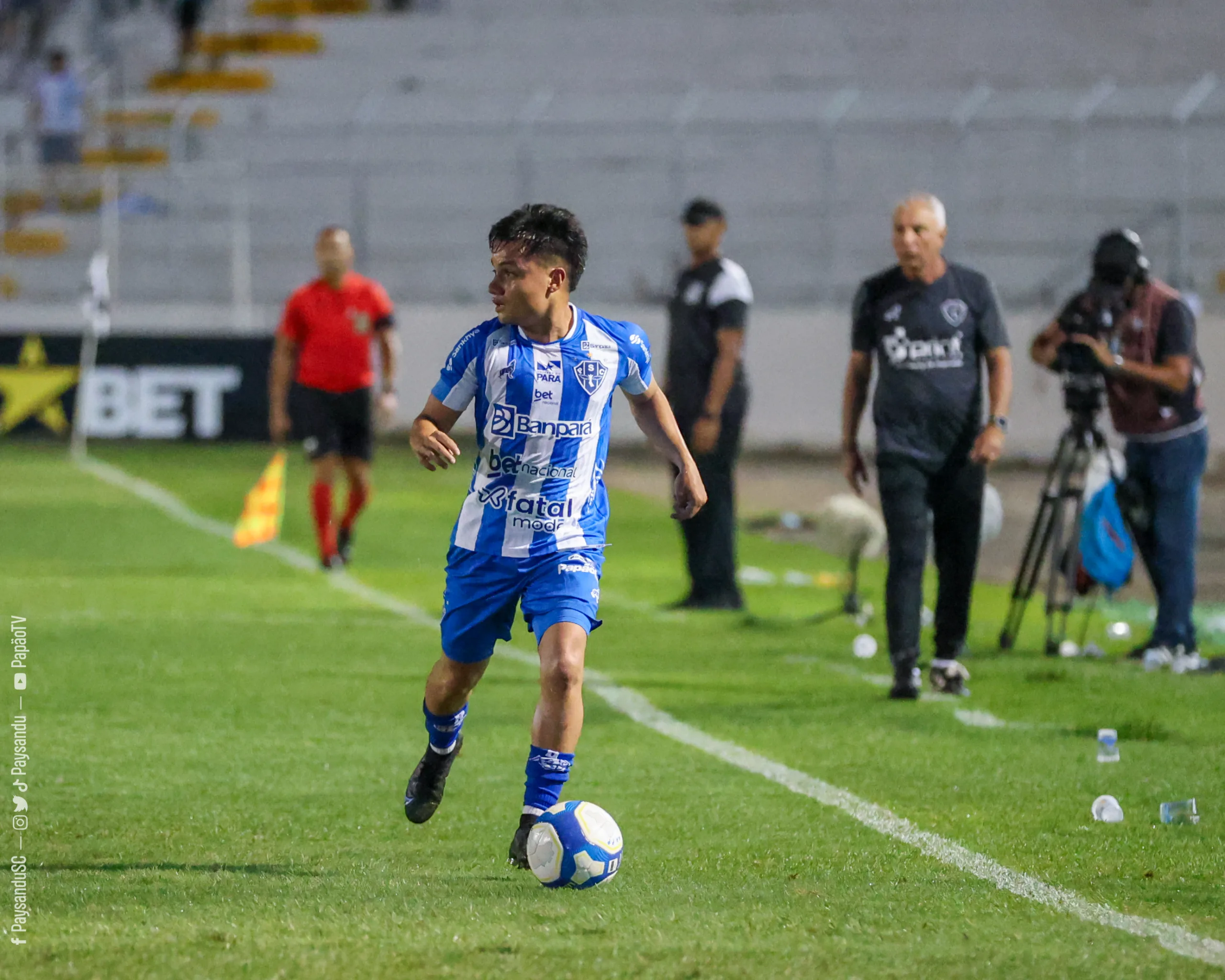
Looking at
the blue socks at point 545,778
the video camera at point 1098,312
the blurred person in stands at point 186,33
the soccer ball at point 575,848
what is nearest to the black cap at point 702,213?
the video camera at point 1098,312

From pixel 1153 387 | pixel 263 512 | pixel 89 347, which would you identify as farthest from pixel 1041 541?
pixel 89 347

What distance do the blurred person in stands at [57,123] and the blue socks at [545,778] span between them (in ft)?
83.3

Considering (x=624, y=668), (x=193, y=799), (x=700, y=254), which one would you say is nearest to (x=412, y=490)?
A: (x=700, y=254)

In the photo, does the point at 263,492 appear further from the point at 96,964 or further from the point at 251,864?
the point at 96,964

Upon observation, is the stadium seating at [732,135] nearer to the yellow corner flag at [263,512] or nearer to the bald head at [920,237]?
the yellow corner flag at [263,512]

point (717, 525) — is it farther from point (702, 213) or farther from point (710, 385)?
point (702, 213)

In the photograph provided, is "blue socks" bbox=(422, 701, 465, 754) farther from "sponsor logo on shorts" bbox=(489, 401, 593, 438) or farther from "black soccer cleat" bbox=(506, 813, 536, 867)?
"sponsor logo on shorts" bbox=(489, 401, 593, 438)

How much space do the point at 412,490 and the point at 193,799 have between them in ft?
42.6

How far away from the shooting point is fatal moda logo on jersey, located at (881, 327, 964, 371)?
9148 millimetres

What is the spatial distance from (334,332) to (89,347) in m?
10.3

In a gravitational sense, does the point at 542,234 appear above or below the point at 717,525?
above

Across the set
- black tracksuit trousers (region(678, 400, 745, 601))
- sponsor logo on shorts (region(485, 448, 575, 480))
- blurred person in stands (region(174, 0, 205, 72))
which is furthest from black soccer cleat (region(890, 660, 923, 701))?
blurred person in stands (region(174, 0, 205, 72))

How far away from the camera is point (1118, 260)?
992cm

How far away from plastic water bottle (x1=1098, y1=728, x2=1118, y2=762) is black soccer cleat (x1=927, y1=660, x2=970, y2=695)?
4.94 ft
